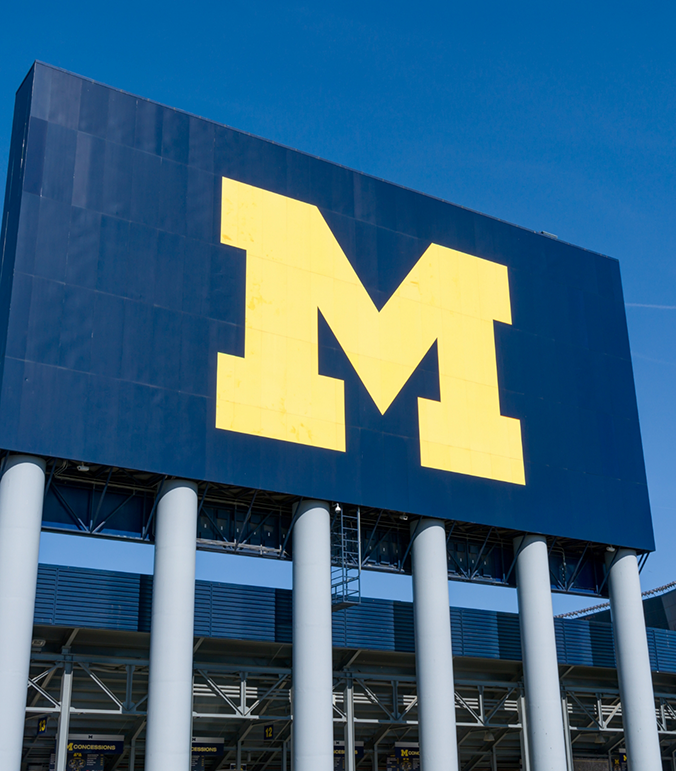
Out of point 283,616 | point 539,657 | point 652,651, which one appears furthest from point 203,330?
point 652,651

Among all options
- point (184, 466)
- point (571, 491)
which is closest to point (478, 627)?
point (571, 491)

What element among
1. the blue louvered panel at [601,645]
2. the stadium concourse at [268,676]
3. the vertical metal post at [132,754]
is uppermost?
Result: the blue louvered panel at [601,645]

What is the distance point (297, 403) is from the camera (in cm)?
3197

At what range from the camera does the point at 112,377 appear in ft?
94.4

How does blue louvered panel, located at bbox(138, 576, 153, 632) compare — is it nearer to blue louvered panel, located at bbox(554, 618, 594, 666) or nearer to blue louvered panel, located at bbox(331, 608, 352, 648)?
blue louvered panel, located at bbox(331, 608, 352, 648)

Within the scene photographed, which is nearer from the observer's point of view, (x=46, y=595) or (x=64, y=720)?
(x=64, y=720)

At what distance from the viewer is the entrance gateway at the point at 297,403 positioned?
27.9 meters

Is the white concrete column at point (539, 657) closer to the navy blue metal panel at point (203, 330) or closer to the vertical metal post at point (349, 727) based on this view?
the navy blue metal panel at point (203, 330)

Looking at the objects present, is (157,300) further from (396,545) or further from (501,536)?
(501,536)

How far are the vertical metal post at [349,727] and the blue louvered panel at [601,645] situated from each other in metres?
11.6

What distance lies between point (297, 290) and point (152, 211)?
19.0 feet

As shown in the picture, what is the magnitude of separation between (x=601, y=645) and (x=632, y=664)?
12.6 ft

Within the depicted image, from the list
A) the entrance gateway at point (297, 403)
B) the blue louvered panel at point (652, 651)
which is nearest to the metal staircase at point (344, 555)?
the entrance gateway at point (297, 403)

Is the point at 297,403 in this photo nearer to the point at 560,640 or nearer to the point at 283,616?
the point at 283,616
